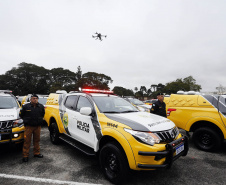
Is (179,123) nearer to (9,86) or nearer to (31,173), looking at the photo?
(31,173)

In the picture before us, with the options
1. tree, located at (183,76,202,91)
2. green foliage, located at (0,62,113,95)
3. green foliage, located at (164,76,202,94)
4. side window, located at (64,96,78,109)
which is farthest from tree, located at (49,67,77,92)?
side window, located at (64,96,78,109)

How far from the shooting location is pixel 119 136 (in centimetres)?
253

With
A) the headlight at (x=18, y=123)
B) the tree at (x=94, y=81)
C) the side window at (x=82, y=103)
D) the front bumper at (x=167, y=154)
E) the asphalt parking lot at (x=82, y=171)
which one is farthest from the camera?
the tree at (x=94, y=81)

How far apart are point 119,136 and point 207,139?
3412mm

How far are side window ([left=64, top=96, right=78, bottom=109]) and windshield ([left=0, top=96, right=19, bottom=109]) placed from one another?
1.87 meters

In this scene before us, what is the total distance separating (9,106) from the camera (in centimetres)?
470

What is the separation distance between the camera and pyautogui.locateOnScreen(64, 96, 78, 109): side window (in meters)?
4.07

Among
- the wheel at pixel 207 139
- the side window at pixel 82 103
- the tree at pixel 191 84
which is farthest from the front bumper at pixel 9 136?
the tree at pixel 191 84

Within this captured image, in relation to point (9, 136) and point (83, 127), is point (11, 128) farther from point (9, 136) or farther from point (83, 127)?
point (83, 127)

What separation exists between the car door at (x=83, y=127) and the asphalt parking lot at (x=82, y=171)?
1.96 feet

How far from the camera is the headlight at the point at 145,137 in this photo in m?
2.39

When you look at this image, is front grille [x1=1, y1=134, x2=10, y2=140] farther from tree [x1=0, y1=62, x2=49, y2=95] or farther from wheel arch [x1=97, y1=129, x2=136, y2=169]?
tree [x1=0, y1=62, x2=49, y2=95]

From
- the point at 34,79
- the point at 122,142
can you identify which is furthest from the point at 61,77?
the point at 122,142

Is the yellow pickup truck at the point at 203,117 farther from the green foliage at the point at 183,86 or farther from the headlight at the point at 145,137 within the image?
the green foliage at the point at 183,86
